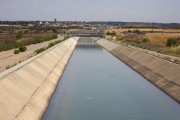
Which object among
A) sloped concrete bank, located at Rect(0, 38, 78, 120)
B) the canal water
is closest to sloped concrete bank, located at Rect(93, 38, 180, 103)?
the canal water

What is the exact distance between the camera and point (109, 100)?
56.7 feet

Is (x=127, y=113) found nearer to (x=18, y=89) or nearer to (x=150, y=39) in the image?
(x=18, y=89)

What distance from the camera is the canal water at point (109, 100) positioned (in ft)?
47.2

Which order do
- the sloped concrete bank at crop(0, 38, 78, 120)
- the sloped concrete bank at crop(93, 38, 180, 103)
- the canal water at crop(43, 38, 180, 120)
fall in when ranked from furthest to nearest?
the sloped concrete bank at crop(93, 38, 180, 103) → the canal water at crop(43, 38, 180, 120) → the sloped concrete bank at crop(0, 38, 78, 120)

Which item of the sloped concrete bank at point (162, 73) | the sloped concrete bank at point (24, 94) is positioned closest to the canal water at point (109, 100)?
the sloped concrete bank at point (162, 73)

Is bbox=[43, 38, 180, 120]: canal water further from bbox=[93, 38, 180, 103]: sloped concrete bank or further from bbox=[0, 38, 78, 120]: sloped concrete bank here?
bbox=[0, 38, 78, 120]: sloped concrete bank

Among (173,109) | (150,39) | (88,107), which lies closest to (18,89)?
(88,107)

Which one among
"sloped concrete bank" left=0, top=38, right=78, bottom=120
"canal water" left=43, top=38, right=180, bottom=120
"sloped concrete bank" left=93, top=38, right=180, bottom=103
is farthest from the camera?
"sloped concrete bank" left=93, top=38, right=180, bottom=103

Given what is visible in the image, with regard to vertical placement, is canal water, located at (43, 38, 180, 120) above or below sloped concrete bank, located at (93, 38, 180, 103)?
below

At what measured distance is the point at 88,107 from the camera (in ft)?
51.4

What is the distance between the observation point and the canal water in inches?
567

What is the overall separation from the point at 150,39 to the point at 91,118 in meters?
60.2

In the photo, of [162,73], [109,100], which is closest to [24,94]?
[109,100]

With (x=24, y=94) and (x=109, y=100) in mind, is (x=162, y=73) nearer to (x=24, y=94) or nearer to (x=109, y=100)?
(x=109, y=100)
